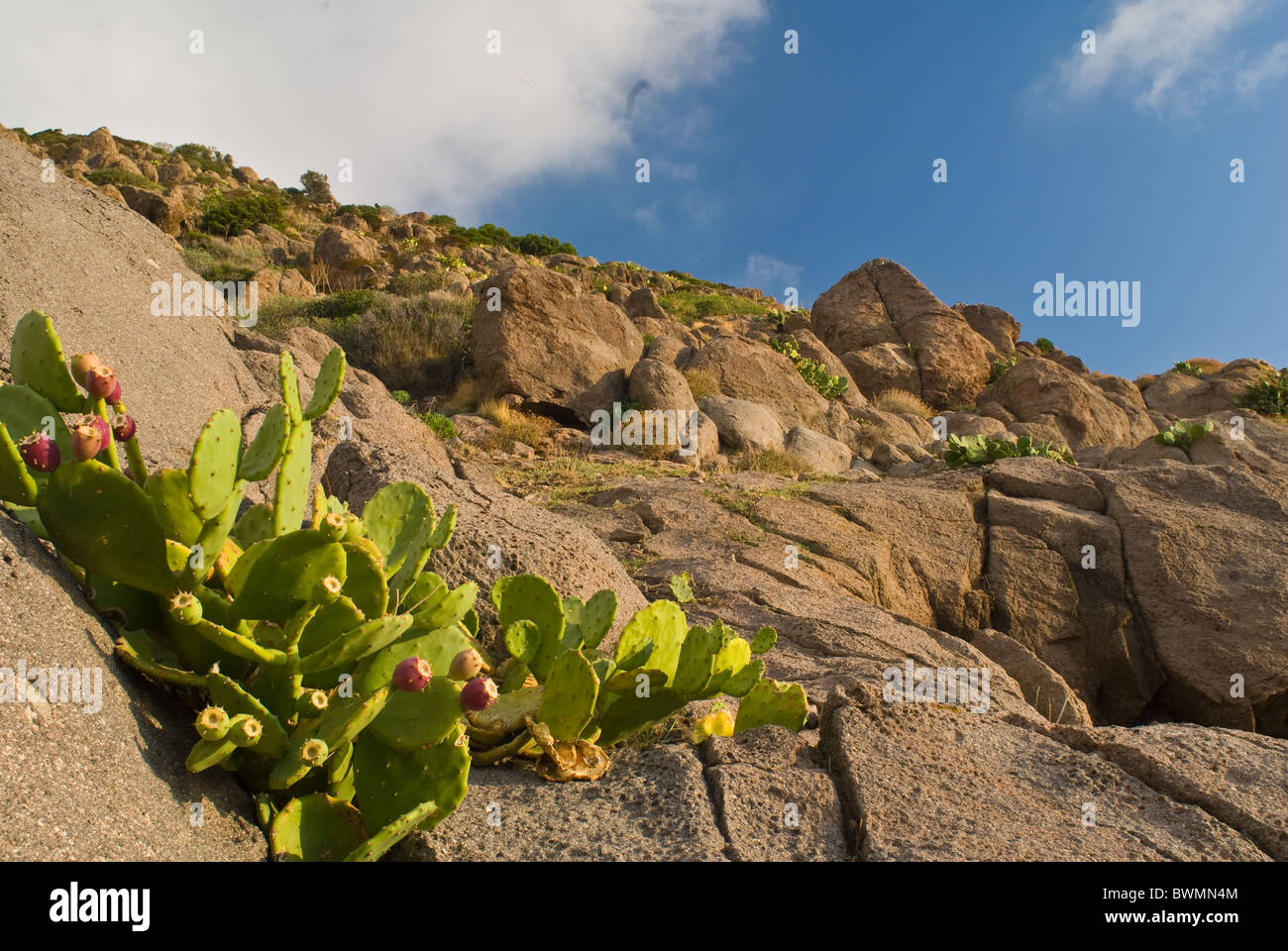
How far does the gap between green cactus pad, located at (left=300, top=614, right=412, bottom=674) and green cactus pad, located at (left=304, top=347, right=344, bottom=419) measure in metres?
0.70

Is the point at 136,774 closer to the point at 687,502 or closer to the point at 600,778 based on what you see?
the point at 600,778

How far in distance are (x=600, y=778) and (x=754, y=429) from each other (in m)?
11.8

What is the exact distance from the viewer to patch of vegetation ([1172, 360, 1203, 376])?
2955 cm

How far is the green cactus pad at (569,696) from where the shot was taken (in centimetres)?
265

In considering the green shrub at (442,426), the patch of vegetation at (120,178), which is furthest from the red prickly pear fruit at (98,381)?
the patch of vegetation at (120,178)

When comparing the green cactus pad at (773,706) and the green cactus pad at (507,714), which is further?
the green cactus pad at (773,706)

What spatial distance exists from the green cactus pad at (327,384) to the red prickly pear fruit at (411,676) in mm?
826

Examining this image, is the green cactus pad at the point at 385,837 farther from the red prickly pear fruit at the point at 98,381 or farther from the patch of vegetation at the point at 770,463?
the patch of vegetation at the point at 770,463

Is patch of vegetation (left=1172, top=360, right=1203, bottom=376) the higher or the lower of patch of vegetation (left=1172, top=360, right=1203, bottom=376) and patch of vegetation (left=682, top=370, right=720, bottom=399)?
the higher

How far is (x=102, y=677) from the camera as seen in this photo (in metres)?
2.04

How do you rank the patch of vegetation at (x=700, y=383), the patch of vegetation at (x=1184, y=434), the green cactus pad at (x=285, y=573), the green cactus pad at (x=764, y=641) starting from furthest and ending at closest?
the patch of vegetation at (x=700, y=383) < the patch of vegetation at (x=1184, y=434) < the green cactus pad at (x=764, y=641) < the green cactus pad at (x=285, y=573)

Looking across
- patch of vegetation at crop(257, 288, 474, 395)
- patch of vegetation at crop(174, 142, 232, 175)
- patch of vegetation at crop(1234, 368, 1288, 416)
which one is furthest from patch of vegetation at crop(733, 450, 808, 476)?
patch of vegetation at crop(174, 142, 232, 175)

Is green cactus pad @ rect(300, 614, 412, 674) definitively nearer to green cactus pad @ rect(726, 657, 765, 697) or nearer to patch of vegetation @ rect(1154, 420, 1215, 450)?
green cactus pad @ rect(726, 657, 765, 697)
